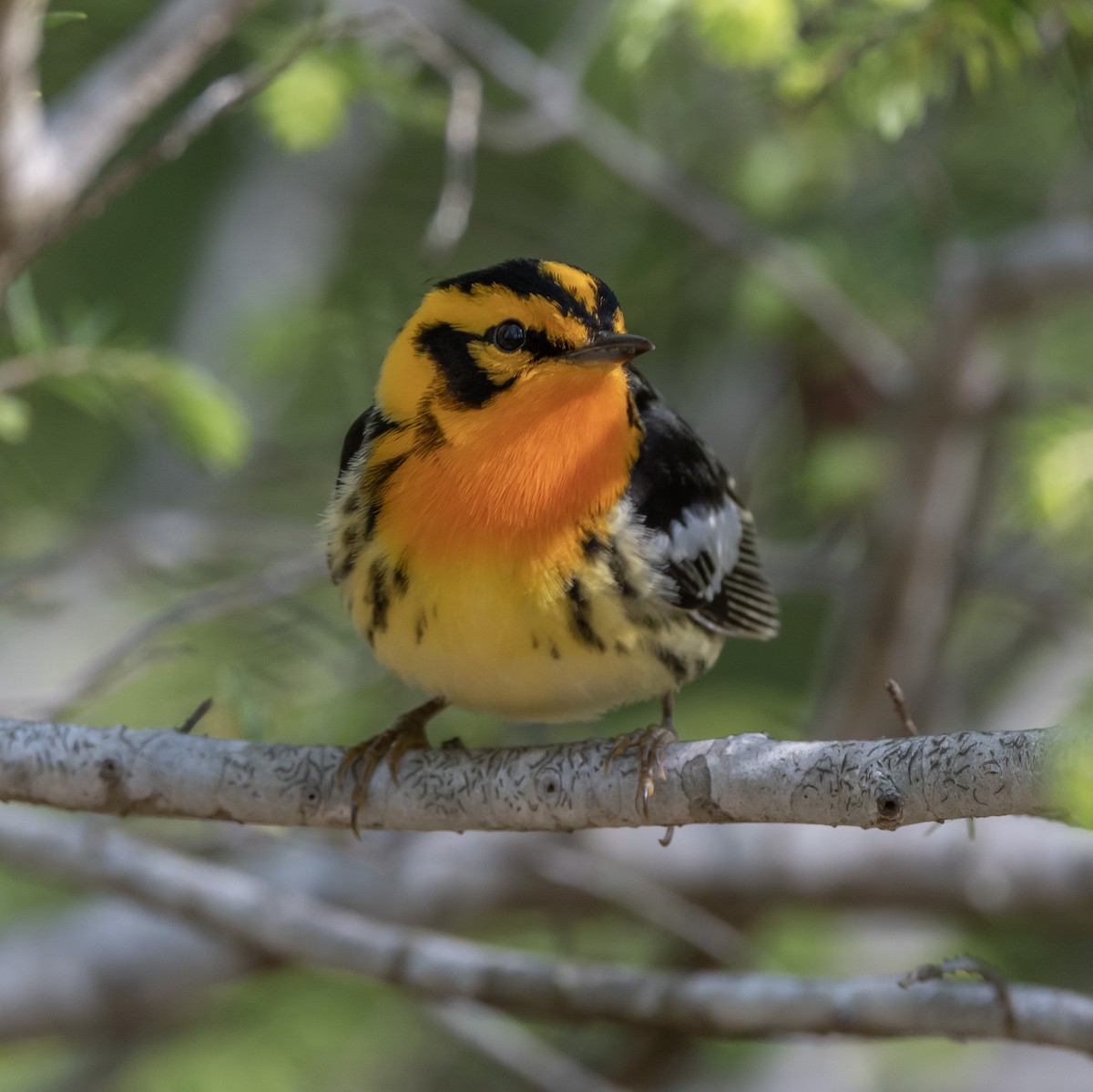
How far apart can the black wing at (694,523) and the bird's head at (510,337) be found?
0.26 meters

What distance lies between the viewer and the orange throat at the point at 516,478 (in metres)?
2.38

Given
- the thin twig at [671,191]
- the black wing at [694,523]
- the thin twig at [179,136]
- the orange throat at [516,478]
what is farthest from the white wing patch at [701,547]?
the thin twig at [671,191]

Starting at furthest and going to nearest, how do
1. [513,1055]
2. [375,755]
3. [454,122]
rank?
[513,1055] < [454,122] < [375,755]

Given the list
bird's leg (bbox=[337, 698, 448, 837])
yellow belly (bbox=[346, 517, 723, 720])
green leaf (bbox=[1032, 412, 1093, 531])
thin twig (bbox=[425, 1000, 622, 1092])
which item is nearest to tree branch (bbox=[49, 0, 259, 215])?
yellow belly (bbox=[346, 517, 723, 720])

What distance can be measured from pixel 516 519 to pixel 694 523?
1.49 feet

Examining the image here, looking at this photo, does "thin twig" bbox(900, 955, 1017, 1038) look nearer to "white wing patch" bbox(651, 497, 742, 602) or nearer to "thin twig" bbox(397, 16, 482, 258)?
"white wing patch" bbox(651, 497, 742, 602)

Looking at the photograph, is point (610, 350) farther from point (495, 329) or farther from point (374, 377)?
point (374, 377)

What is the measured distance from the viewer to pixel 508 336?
7.96ft

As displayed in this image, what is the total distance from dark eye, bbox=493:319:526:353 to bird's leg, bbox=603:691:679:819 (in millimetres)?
655

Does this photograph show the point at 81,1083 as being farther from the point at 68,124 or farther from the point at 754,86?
the point at 754,86

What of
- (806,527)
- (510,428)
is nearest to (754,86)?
(510,428)

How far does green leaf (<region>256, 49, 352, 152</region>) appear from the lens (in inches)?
126

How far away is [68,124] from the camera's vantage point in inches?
109

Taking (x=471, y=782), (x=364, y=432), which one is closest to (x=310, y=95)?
(x=364, y=432)
